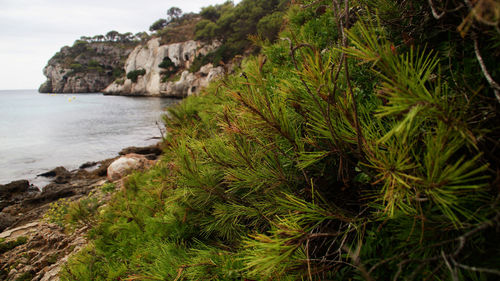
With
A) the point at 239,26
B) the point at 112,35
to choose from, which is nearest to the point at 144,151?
the point at 239,26

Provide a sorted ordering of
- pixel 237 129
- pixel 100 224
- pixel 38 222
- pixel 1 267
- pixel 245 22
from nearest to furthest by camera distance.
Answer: pixel 237 129 < pixel 100 224 < pixel 1 267 < pixel 38 222 < pixel 245 22

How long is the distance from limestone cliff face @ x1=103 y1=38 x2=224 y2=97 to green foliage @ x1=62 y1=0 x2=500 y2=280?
1192 inches

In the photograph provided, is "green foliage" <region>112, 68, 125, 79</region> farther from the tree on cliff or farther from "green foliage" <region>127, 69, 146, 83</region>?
the tree on cliff

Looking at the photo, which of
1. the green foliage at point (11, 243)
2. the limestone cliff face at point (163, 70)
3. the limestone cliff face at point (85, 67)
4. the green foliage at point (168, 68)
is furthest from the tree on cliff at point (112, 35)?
the green foliage at point (11, 243)

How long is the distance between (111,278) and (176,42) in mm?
49338

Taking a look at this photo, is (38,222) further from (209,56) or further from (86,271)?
(209,56)

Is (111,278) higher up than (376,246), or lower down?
lower down

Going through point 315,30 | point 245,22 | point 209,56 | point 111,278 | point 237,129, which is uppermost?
point 245,22

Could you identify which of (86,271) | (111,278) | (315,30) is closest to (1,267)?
(86,271)

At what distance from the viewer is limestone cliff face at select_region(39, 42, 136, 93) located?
203 ft

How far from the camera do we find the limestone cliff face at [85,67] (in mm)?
61781

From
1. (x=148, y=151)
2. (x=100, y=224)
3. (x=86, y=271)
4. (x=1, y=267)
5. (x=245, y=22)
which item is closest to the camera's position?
(x=86, y=271)

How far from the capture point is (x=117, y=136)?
1563 cm

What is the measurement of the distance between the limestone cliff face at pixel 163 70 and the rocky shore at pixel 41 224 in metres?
23.7
